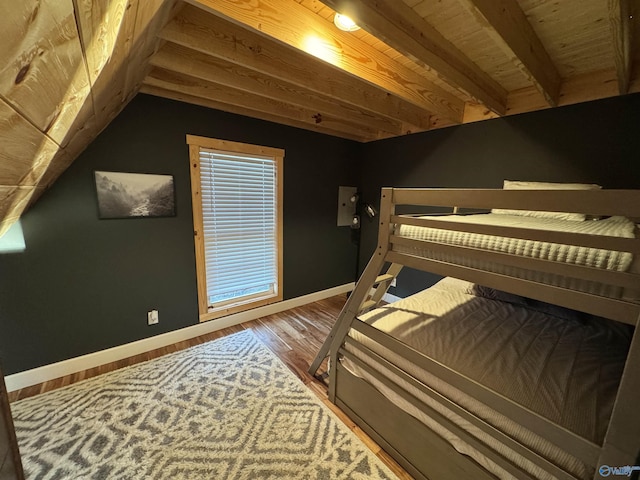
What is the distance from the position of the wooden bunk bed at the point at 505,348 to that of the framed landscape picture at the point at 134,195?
1.90m

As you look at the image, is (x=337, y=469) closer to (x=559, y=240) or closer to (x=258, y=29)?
(x=559, y=240)

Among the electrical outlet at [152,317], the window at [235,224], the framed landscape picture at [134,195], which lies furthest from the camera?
the window at [235,224]

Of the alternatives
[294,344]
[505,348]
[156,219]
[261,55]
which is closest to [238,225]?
[156,219]

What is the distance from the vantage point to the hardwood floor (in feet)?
5.41

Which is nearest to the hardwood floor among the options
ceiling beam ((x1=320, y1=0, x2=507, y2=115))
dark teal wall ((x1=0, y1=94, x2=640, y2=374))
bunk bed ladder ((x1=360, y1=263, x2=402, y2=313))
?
dark teal wall ((x1=0, y1=94, x2=640, y2=374))

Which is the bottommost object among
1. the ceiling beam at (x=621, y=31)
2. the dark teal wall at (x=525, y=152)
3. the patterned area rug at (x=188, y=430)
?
the patterned area rug at (x=188, y=430)

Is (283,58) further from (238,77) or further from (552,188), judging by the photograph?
(552,188)

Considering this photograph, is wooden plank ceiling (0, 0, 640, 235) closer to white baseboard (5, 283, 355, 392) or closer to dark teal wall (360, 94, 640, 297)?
dark teal wall (360, 94, 640, 297)

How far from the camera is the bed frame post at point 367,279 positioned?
1.32m

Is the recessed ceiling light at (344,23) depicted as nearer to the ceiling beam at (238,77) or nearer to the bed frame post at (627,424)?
the ceiling beam at (238,77)

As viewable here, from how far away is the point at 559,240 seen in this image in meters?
0.81

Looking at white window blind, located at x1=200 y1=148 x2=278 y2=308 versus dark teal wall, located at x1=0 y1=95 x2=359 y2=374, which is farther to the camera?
white window blind, located at x1=200 y1=148 x2=278 y2=308

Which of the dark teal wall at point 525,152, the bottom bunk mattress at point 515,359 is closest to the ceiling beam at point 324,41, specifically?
the dark teal wall at point 525,152

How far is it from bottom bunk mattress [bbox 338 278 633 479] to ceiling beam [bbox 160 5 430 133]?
1.76m
